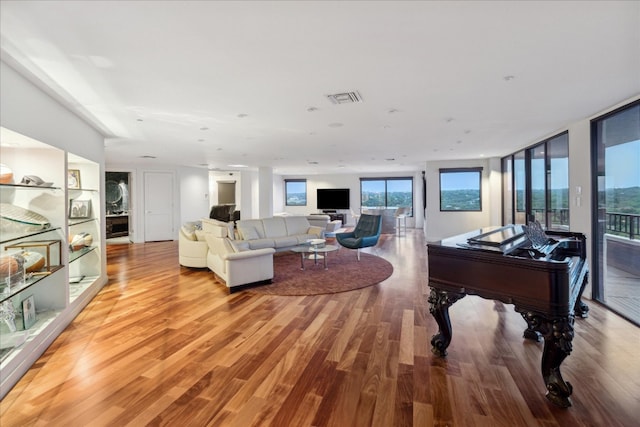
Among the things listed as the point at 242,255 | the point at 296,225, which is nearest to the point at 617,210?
the point at 242,255

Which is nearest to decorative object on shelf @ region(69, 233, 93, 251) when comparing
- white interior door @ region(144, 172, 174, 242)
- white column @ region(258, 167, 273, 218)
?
white interior door @ region(144, 172, 174, 242)

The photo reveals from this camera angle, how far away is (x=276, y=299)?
163 inches

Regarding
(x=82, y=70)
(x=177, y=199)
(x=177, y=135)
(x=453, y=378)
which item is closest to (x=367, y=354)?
(x=453, y=378)

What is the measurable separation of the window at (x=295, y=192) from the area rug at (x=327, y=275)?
301 inches

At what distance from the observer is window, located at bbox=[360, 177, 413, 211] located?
1309 cm

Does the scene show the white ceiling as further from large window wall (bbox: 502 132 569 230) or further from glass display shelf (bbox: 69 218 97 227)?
glass display shelf (bbox: 69 218 97 227)

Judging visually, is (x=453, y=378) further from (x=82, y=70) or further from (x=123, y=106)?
(x=123, y=106)

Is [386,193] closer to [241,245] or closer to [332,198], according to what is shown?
[332,198]

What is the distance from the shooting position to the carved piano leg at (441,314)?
8.15 feet

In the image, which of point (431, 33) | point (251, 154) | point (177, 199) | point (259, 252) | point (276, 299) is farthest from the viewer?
point (177, 199)

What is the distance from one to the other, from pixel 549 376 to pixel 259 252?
11.9 feet

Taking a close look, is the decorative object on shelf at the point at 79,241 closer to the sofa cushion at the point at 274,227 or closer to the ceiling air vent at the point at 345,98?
the sofa cushion at the point at 274,227

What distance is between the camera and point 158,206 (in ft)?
31.8

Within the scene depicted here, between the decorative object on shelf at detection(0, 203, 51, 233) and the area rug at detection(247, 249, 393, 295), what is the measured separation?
2509 millimetres
